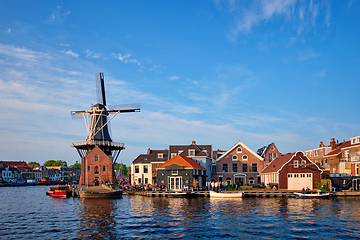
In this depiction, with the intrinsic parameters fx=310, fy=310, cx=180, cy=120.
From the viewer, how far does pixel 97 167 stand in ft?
258

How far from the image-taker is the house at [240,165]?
232 feet

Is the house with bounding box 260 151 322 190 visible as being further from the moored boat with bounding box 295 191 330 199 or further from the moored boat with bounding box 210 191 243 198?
the moored boat with bounding box 210 191 243 198

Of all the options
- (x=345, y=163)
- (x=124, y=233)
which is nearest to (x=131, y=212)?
(x=124, y=233)

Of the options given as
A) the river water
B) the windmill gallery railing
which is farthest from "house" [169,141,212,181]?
the river water

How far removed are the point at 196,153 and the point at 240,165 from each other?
10.5 metres

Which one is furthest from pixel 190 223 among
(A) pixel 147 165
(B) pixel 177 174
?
(A) pixel 147 165

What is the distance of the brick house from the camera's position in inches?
3073

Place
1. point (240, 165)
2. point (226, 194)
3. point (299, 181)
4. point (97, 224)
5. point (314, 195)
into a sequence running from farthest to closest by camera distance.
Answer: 1. point (240, 165)
2. point (299, 181)
3. point (226, 194)
4. point (314, 195)
5. point (97, 224)

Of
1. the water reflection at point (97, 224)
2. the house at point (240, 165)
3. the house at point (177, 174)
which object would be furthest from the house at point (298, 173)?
the water reflection at point (97, 224)

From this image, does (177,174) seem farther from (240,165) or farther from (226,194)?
(240,165)

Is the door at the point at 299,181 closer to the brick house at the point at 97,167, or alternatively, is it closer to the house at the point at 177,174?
the house at the point at 177,174

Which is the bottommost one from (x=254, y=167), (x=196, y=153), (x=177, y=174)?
(x=177, y=174)

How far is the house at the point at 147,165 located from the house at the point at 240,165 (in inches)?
608

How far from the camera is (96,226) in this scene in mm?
29031
